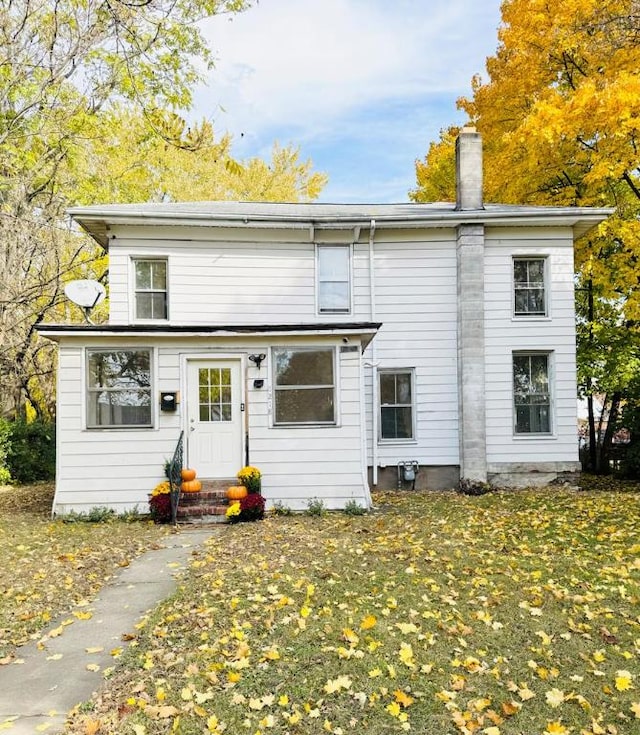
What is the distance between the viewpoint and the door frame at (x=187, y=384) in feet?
32.2

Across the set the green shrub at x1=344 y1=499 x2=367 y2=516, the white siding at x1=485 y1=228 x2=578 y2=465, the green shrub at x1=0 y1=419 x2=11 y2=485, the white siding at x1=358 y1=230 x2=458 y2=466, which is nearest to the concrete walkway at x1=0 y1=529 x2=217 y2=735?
the green shrub at x1=344 y1=499 x2=367 y2=516

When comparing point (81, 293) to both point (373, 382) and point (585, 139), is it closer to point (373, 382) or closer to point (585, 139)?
point (373, 382)

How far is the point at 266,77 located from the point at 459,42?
22.8 ft

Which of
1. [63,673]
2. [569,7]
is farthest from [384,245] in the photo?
[63,673]

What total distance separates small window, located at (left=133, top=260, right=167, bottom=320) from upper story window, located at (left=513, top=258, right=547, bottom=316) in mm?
7450

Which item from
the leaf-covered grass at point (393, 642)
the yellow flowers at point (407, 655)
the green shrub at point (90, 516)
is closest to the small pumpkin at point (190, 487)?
the green shrub at point (90, 516)

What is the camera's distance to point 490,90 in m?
15.5

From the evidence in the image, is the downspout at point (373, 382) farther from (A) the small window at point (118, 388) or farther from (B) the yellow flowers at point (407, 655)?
(B) the yellow flowers at point (407, 655)

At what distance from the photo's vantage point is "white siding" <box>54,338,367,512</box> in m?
9.51

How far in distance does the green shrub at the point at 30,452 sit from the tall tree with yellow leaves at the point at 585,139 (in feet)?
43.7

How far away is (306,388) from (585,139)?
872 cm

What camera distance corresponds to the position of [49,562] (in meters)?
6.55

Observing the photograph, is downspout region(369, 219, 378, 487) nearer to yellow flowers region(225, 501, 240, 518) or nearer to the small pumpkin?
yellow flowers region(225, 501, 240, 518)

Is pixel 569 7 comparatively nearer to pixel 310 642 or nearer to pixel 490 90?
pixel 490 90
